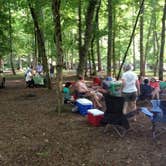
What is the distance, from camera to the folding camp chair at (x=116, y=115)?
680 centimetres

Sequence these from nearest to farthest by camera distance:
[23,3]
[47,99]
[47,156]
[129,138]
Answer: [47,156] → [129,138] → [47,99] → [23,3]

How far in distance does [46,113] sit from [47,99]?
2.85 m

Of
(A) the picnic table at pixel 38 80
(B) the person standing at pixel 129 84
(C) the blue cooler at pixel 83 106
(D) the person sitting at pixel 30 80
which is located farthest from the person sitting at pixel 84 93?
(D) the person sitting at pixel 30 80

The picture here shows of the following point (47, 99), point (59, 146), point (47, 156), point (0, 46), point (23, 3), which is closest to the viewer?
point (47, 156)

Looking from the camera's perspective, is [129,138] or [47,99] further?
[47,99]

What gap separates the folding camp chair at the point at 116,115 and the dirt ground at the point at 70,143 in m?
0.18

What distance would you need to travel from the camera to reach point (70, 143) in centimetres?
633

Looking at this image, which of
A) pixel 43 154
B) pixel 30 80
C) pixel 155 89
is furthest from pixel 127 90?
pixel 30 80

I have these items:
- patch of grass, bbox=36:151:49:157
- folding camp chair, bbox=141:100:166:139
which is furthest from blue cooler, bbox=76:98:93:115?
patch of grass, bbox=36:151:49:157

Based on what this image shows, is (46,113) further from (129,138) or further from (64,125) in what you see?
(129,138)

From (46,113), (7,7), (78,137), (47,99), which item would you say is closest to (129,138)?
(78,137)

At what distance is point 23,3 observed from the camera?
13.9 m

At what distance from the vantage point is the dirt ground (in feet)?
17.6

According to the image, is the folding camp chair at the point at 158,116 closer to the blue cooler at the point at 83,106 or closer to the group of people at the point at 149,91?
the blue cooler at the point at 83,106
